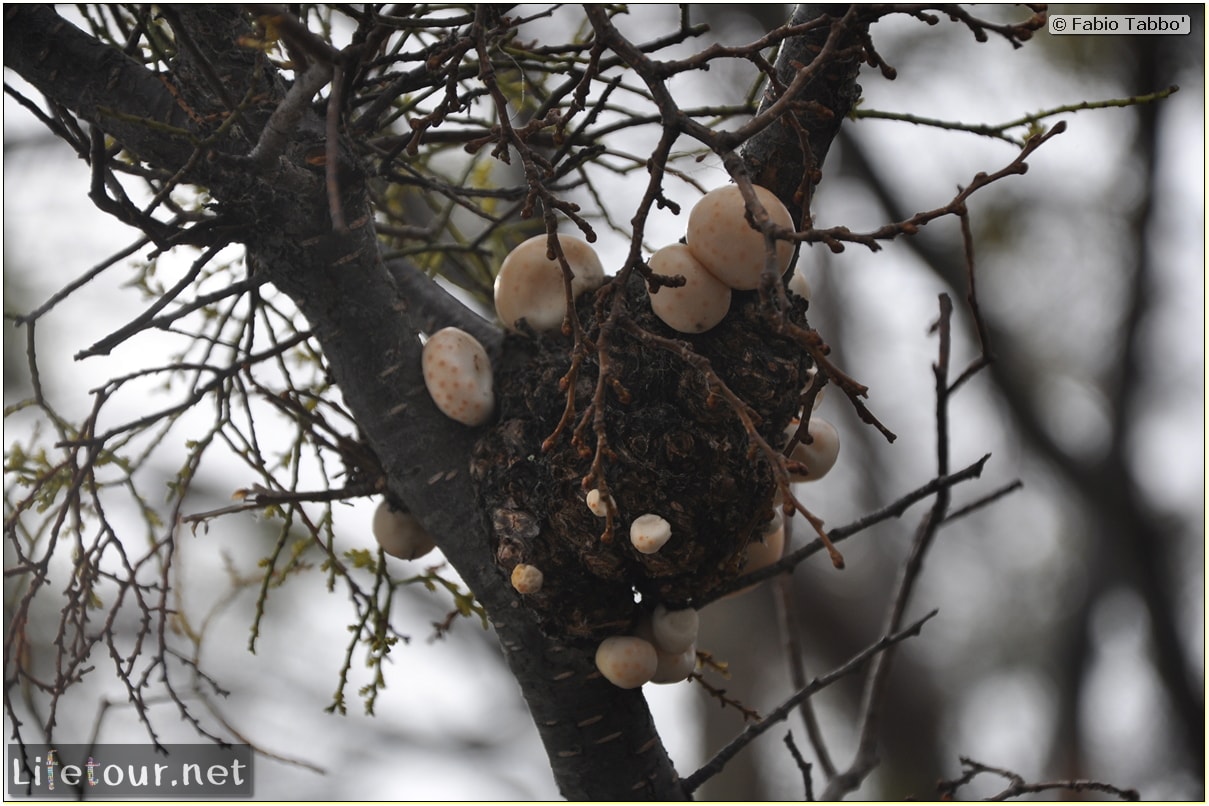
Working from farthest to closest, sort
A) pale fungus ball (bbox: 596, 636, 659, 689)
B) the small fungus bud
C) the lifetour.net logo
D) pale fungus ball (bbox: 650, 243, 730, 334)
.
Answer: the lifetour.net logo → pale fungus ball (bbox: 596, 636, 659, 689) → pale fungus ball (bbox: 650, 243, 730, 334) → the small fungus bud

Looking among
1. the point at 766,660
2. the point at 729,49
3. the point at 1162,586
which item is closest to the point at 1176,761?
the point at 1162,586

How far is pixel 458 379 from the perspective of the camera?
1.20 metres

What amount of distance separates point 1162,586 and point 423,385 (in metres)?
3.41

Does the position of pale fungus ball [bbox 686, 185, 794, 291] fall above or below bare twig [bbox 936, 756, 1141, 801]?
above

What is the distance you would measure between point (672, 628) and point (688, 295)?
0.44 m

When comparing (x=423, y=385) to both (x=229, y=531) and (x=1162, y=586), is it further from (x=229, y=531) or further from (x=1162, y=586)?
(x=229, y=531)

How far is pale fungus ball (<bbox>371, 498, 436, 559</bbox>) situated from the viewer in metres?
1.36

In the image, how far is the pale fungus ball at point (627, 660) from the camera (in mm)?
1170

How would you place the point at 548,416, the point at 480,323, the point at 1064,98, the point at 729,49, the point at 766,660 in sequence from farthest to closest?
the point at 766,660 < the point at 1064,98 < the point at 480,323 < the point at 548,416 < the point at 729,49

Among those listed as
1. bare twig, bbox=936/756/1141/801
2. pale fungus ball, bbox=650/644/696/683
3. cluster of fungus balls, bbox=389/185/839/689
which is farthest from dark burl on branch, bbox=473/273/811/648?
bare twig, bbox=936/756/1141/801

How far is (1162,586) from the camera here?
3566mm

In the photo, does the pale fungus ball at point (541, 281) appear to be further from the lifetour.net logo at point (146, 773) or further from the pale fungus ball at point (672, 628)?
the lifetour.net logo at point (146, 773)

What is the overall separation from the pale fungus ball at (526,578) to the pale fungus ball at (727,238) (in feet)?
1.35

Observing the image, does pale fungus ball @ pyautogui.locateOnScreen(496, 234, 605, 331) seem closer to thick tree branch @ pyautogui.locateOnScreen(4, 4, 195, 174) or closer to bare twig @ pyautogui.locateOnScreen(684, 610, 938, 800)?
thick tree branch @ pyautogui.locateOnScreen(4, 4, 195, 174)
